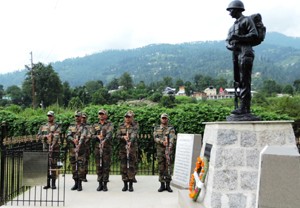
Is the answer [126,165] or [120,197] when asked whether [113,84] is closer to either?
[126,165]

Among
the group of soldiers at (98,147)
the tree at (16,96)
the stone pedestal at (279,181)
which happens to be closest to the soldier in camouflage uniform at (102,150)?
the group of soldiers at (98,147)

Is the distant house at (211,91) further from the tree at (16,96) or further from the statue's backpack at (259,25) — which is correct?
the statue's backpack at (259,25)

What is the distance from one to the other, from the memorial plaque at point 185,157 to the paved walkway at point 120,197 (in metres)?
0.33

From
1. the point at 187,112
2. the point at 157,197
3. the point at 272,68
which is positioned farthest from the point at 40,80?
the point at 272,68

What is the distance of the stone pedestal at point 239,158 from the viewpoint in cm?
557

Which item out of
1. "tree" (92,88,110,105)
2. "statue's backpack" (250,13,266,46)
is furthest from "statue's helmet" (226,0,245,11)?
"tree" (92,88,110,105)

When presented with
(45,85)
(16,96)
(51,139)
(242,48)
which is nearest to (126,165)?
(51,139)

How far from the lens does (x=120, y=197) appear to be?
26.1 feet

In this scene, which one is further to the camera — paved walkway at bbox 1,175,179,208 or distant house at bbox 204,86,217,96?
distant house at bbox 204,86,217,96

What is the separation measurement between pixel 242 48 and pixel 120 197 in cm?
411

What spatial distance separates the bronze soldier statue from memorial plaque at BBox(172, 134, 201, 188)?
190cm

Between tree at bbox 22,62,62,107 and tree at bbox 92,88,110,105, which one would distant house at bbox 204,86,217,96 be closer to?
tree at bbox 92,88,110,105

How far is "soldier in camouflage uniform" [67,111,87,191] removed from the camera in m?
8.73

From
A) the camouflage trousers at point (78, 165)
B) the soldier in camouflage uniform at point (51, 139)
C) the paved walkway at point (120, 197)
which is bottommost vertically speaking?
the paved walkway at point (120, 197)
